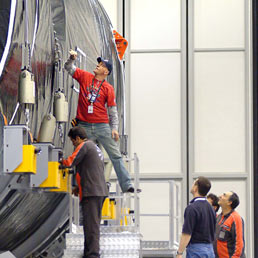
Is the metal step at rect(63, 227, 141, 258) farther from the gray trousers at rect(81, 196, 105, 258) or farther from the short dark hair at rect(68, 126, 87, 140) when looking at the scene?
A: the short dark hair at rect(68, 126, 87, 140)

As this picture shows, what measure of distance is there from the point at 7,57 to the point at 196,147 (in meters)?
15.7

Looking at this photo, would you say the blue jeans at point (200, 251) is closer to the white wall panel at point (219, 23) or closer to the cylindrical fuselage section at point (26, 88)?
the cylindrical fuselage section at point (26, 88)

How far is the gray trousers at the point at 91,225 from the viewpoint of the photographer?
7559 mm

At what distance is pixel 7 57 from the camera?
565 centimetres

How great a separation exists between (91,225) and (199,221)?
1.76m

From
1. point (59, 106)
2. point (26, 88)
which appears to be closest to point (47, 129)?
point (59, 106)

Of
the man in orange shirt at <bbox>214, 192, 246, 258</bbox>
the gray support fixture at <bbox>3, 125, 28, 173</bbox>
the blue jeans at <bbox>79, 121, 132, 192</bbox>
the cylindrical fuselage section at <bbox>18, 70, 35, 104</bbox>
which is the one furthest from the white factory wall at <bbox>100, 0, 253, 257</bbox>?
the gray support fixture at <bbox>3, 125, 28, 173</bbox>

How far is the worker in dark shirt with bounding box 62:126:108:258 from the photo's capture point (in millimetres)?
7566

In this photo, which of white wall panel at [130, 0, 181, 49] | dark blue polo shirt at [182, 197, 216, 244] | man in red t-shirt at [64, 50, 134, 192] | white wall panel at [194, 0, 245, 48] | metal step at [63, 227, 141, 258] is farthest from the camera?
white wall panel at [130, 0, 181, 49]

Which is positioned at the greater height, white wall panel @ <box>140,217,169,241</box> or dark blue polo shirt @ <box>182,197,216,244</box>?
dark blue polo shirt @ <box>182,197,216,244</box>

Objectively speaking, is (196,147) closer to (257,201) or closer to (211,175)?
(211,175)

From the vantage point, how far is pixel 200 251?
8805 mm

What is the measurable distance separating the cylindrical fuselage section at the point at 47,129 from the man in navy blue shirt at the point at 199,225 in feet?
9.18

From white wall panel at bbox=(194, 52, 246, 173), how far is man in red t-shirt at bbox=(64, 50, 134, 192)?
12.4 metres
